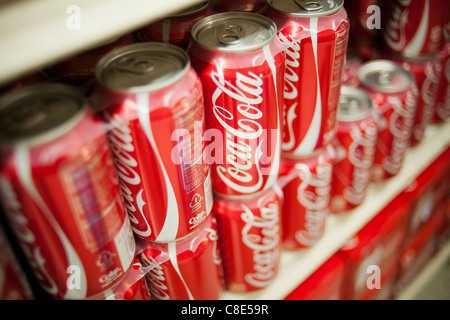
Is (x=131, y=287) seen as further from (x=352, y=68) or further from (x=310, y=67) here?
(x=352, y=68)

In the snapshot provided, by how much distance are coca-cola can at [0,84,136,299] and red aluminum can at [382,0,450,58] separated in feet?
3.09

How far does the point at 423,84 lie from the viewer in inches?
46.6

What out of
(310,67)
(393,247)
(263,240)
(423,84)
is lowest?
(393,247)

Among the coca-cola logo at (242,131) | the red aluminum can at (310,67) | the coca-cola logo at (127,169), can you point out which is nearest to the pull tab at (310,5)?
the red aluminum can at (310,67)

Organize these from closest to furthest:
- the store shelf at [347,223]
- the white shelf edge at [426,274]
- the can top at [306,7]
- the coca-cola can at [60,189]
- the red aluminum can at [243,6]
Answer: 1. the coca-cola can at [60,189]
2. the can top at [306,7]
3. the red aluminum can at [243,6]
4. the store shelf at [347,223]
5. the white shelf edge at [426,274]

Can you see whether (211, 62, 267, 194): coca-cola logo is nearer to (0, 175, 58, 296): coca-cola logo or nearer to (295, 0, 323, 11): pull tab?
(295, 0, 323, 11): pull tab

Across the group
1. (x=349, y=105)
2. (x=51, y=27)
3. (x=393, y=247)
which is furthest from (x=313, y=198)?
(x=51, y=27)

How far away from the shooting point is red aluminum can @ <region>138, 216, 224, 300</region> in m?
0.75

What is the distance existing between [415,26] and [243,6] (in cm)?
55

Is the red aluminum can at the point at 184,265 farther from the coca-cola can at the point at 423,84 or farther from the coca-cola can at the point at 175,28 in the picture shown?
the coca-cola can at the point at 423,84

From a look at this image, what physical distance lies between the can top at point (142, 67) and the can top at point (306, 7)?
0.26 metres

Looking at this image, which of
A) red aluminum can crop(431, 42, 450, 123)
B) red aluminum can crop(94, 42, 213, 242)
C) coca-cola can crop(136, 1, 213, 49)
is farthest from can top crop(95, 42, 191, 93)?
red aluminum can crop(431, 42, 450, 123)

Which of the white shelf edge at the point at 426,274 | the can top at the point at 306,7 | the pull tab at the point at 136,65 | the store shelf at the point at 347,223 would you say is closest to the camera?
the pull tab at the point at 136,65

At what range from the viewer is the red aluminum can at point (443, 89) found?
1.19m
